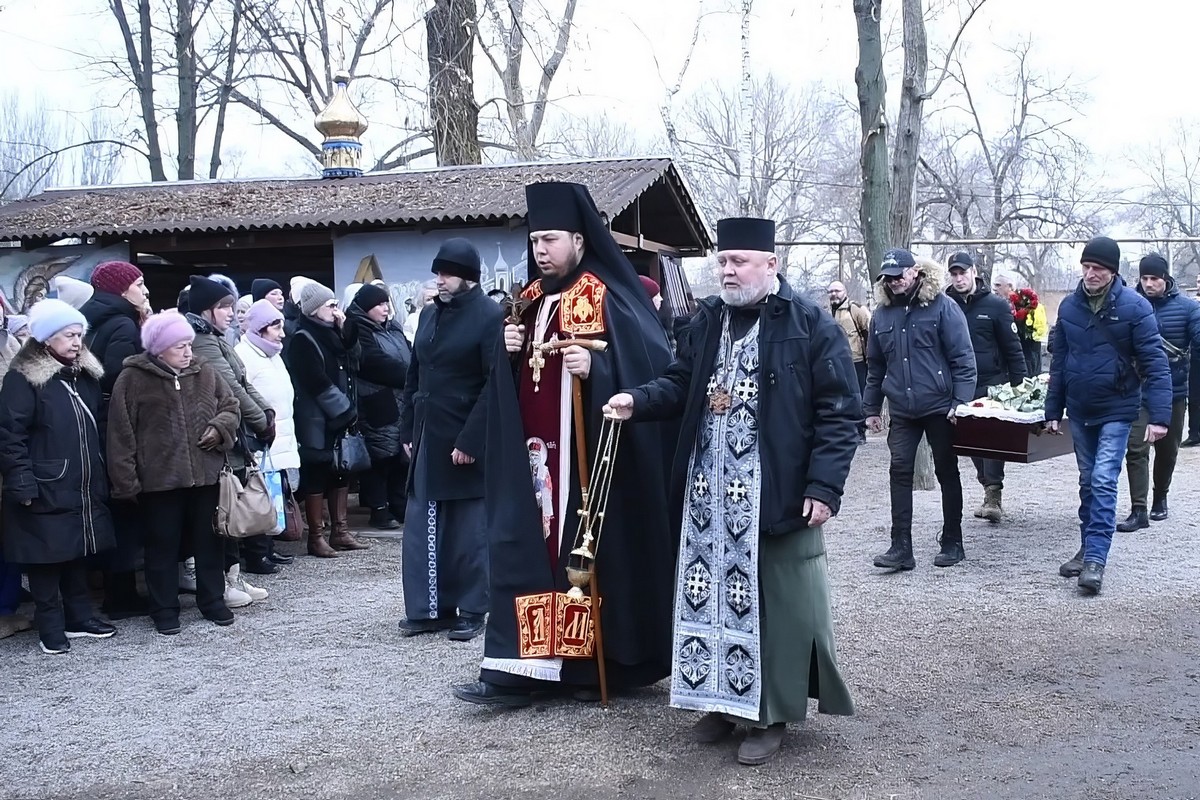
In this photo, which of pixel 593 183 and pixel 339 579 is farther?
pixel 593 183

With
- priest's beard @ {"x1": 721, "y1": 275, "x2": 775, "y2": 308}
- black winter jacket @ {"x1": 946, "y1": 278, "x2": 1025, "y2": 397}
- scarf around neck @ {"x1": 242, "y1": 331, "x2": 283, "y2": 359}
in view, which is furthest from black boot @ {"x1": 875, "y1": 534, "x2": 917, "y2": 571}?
scarf around neck @ {"x1": 242, "y1": 331, "x2": 283, "y2": 359}

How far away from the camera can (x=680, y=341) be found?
15.5 feet

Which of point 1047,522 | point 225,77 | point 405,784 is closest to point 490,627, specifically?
point 405,784

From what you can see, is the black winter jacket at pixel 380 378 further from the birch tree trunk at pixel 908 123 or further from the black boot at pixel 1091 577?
the birch tree trunk at pixel 908 123

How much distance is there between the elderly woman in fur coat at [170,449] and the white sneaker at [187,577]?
0.66 metres

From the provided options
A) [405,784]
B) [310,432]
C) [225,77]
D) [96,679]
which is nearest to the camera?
[405,784]

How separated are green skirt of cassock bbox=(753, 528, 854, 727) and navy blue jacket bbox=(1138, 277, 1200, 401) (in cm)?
617

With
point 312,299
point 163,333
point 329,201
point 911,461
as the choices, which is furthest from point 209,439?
point 329,201

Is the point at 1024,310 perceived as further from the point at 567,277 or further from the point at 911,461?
the point at 567,277

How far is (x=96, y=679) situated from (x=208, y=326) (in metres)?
2.27

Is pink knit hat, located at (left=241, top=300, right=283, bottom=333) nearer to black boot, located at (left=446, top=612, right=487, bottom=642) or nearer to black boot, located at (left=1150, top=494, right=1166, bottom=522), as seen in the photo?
black boot, located at (left=446, top=612, right=487, bottom=642)

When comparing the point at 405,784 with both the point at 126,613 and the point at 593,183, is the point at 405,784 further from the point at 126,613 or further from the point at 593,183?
the point at 593,183

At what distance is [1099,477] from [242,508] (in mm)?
4746

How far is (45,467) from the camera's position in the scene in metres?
6.01
